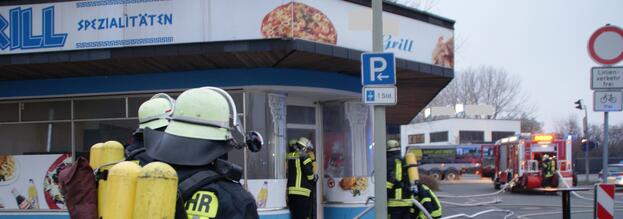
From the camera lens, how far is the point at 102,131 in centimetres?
1084

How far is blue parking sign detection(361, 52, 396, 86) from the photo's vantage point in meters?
8.00

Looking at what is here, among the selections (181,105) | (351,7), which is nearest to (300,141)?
(351,7)

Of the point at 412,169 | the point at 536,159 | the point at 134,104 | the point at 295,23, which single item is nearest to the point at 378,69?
the point at 295,23

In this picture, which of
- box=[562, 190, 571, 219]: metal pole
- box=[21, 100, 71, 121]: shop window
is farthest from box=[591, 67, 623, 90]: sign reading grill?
box=[21, 100, 71, 121]: shop window

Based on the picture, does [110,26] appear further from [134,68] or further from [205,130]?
[205,130]

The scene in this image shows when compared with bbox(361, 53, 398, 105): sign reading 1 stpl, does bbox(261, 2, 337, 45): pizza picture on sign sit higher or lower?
higher

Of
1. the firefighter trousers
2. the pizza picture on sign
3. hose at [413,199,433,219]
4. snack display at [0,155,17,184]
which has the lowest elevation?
the firefighter trousers

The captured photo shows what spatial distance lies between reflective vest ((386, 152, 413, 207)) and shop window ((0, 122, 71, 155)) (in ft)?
17.3

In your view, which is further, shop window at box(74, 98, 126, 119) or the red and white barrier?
shop window at box(74, 98, 126, 119)

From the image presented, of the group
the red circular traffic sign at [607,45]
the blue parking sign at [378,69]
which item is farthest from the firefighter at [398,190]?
the red circular traffic sign at [607,45]

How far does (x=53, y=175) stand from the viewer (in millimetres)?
10781

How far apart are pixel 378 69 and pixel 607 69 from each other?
115 inches

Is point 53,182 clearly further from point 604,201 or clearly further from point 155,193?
point 155,193

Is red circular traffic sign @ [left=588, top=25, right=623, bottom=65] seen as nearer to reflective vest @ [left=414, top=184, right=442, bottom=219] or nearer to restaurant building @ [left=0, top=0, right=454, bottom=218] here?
reflective vest @ [left=414, top=184, right=442, bottom=219]
